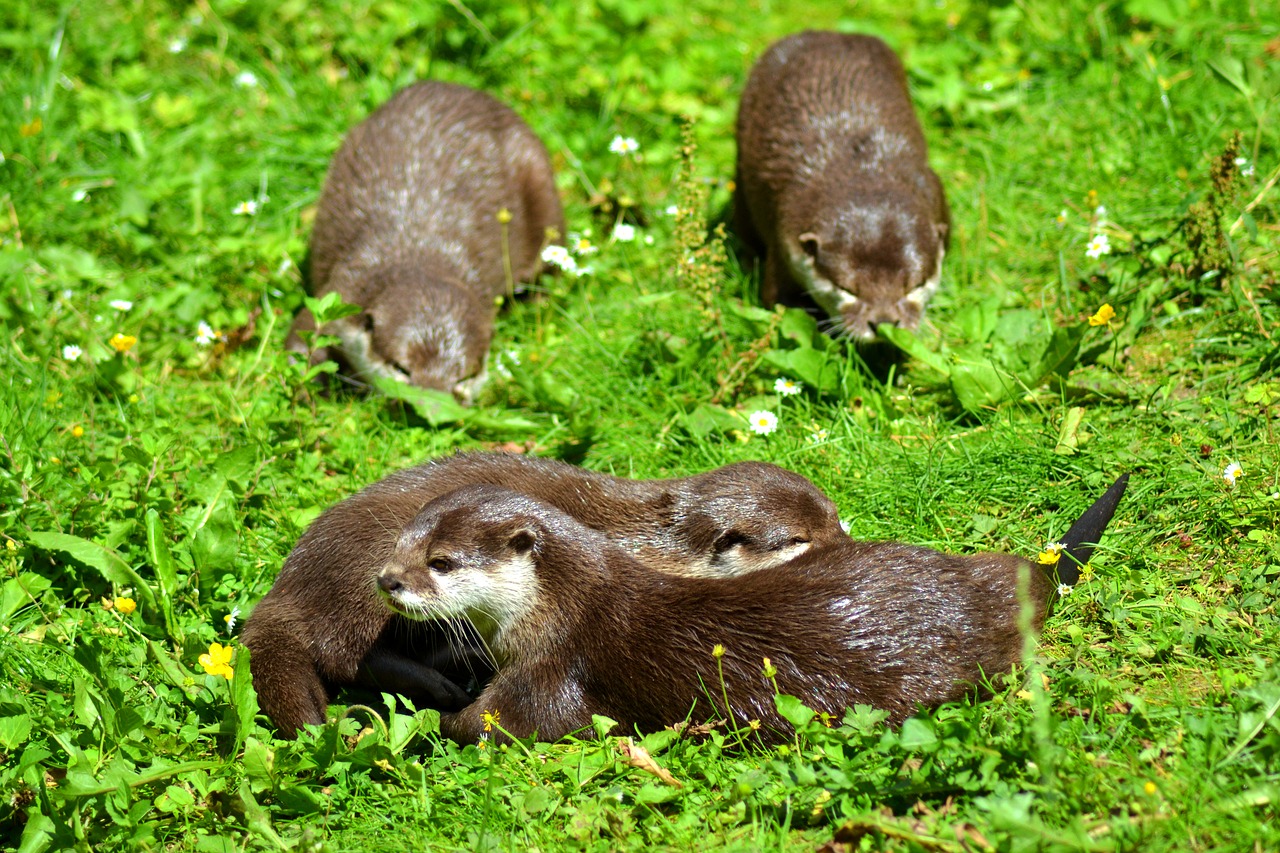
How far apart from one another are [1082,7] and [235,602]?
473cm

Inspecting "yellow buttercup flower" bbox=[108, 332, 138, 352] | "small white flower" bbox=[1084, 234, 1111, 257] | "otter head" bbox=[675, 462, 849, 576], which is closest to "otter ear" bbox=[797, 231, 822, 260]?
"small white flower" bbox=[1084, 234, 1111, 257]

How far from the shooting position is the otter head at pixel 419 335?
4504 millimetres

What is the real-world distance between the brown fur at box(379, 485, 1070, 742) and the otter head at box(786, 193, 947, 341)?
1.43 meters

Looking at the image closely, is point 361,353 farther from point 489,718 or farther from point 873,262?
point 489,718

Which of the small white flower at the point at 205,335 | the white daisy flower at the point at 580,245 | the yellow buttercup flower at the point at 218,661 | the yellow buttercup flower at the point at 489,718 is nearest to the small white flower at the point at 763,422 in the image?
the white daisy flower at the point at 580,245

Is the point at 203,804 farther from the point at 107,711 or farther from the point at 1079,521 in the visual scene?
the point at 1079,521

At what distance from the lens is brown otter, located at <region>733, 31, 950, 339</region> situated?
4387mm

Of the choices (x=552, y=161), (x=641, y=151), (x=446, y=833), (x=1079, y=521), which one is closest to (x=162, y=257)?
(x=552, y=161)

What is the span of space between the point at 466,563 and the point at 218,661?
26.8 inches

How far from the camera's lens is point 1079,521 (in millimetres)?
3105

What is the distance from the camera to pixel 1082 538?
3.07m

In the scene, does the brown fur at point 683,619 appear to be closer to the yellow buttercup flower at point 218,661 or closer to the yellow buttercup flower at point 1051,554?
the yellow buttercup flower at point 1051,554

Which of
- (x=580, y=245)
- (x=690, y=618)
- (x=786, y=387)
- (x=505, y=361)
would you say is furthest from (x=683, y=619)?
(x=580, y=245)

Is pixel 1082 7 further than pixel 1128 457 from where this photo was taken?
Yes
